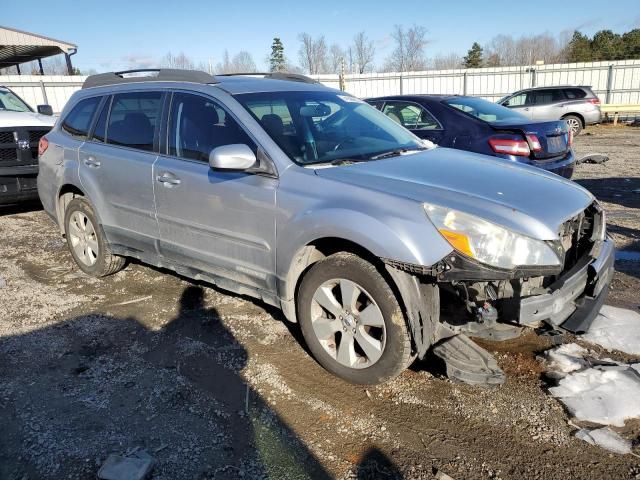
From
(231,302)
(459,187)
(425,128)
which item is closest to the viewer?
(459,187)

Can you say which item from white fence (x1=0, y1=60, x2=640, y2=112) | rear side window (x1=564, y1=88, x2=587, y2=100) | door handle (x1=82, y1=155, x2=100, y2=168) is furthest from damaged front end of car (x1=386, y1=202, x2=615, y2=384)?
white fence (x1=0, y1=60, x2=640, y2=112)

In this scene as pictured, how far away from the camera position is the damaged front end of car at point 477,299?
2615 millimetres

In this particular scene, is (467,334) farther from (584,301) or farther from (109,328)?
(109,328)

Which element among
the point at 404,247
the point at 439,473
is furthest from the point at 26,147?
the point at 439,473

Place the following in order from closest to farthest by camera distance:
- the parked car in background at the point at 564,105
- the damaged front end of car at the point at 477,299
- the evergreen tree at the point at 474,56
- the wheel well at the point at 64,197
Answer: the damaged front end of car at the point at 477,299 < the wheel well at the point at 64,197 < the parked car in background at the point at 564,105 < the evergreen tree at the point at 474,56

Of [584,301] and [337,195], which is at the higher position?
[337,195]

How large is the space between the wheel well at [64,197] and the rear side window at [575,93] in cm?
1781

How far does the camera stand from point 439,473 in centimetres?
239

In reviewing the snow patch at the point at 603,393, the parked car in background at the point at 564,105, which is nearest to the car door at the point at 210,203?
the snow patch at the point at 603,393

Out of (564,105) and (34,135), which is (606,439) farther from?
(564,105)

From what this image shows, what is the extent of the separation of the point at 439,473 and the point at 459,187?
1544 millimetres

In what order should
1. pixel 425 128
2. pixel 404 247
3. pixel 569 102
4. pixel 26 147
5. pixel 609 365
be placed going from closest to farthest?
1. pixel 404 247
2. pixel 609 365
3. pixel 425 128
4. pixel 26 147
5. pixel 569 102

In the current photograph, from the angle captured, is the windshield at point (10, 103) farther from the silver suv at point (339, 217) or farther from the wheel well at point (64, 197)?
Result: the silver suv at point (339, 217)

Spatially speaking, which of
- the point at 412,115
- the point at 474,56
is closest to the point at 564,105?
the point at 412,115
